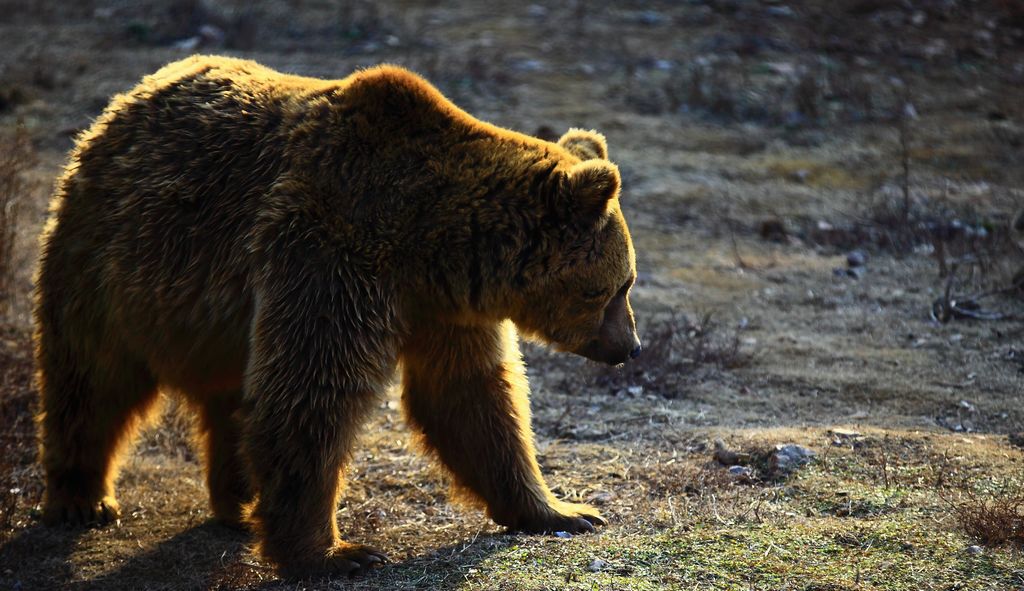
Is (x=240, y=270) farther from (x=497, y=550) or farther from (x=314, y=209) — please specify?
(x=497, y=550)

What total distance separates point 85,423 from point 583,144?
263cm

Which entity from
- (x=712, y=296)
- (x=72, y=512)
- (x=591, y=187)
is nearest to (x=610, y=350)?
(x=591, y=187)

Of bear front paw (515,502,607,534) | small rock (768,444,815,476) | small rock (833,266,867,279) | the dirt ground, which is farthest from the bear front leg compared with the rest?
small rock (833,266,867,279)

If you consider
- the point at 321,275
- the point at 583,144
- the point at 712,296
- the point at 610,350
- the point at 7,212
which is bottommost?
the point at 712,296

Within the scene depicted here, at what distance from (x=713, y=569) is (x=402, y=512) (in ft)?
6.11

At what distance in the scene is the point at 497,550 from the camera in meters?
4.58

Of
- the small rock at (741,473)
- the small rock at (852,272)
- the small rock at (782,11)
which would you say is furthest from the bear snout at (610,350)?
the small rock at (782,11)

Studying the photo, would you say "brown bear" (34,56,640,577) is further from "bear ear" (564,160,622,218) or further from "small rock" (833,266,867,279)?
"small rock" (833,266,867,279)

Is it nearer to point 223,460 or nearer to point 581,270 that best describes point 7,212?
point 223,460

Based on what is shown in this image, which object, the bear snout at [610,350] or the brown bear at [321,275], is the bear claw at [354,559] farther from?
the bear snout at [610,350]

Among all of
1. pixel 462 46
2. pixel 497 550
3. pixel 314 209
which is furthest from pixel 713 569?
pixel 462 46

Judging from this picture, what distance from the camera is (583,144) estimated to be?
16.5ft

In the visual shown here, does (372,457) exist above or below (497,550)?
below

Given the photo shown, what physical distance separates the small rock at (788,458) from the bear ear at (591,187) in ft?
5.60
